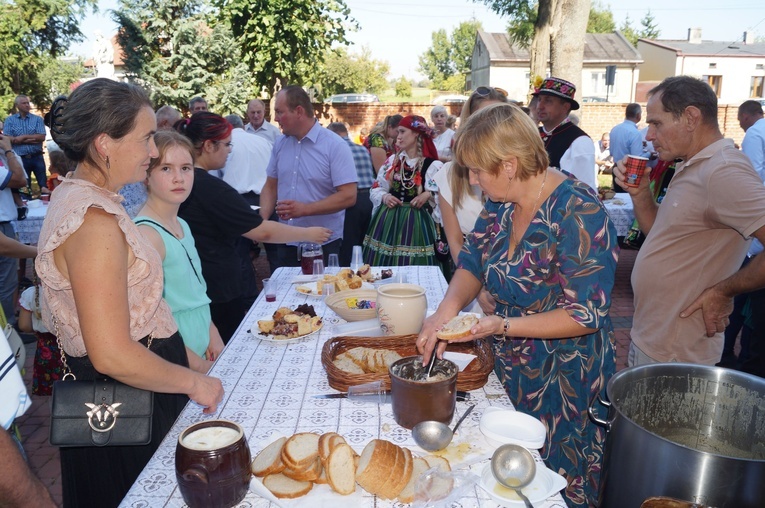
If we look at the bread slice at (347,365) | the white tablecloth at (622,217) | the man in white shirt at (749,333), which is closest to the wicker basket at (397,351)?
the bread slice at (347,365)

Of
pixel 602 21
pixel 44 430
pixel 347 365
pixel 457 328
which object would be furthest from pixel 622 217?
pixel 602 21

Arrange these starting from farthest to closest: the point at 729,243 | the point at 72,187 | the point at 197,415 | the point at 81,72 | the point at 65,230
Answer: the point at 81,72 < the point at 729,243 < the point at 197,415 < the point at 72,187 < the point at 65,230

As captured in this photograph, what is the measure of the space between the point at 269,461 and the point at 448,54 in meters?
77.4

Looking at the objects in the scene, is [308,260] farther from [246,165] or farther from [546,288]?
[246,165]

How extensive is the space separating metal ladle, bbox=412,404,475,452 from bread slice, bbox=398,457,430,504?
0.06 m

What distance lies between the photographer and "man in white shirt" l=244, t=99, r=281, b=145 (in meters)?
8.95

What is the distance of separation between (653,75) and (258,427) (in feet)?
163

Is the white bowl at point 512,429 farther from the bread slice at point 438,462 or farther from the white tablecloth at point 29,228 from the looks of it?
the white tablecloth at point 29,228

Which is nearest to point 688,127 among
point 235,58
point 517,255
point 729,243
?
point 729,243

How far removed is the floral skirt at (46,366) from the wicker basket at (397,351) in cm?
195

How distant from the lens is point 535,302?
2.05 m

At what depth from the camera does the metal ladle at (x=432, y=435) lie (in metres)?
1.46

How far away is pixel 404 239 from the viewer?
4.78 meters

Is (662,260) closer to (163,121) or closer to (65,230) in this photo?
(65,230)
